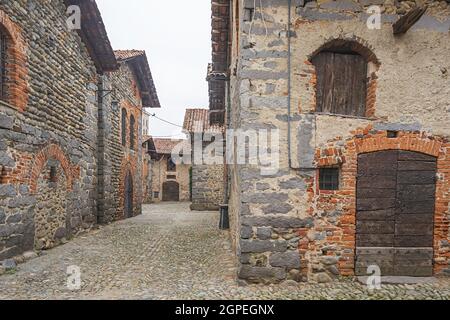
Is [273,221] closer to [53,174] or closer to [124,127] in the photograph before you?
[53,174]

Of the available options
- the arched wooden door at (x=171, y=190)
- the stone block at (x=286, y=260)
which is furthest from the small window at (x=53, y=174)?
the arched wooden door at (x=171, y=190)

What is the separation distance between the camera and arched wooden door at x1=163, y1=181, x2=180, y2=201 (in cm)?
2649

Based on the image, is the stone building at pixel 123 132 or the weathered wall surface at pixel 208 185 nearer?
the stone building at pixel 123 132

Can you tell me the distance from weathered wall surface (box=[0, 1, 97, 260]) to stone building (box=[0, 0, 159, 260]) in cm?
2

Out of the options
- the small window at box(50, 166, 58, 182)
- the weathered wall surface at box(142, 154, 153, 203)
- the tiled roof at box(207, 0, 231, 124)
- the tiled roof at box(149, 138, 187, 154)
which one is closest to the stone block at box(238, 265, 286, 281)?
the small window at box(50, 166, 58, 182)

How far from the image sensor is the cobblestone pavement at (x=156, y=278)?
4.29 meters

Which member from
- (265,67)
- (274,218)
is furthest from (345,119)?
(274,218)

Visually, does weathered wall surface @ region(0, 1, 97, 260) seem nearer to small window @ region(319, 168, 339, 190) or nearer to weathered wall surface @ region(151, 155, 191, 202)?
small window @ region(319, 168, 339, 190)

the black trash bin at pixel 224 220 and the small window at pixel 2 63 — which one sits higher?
the small window at pixel 2 63

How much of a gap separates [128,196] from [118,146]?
8.53 ft

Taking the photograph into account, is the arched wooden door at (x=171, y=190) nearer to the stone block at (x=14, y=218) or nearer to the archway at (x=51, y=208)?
the archway at (x=51, y=208)

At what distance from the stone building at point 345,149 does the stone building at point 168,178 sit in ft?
71.3

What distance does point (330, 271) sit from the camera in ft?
15.5

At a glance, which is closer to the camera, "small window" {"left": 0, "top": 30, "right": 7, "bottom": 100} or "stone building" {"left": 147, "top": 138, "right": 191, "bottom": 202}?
"small window" {"left": 0, "top": 30, "right": 7, "bottom": 100}
